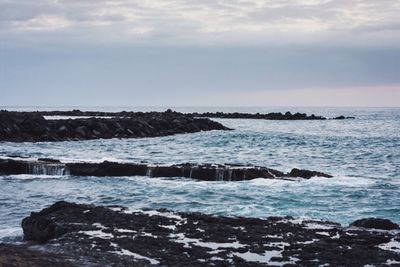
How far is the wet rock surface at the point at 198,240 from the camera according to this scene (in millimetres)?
13562

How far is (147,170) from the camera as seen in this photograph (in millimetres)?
32562

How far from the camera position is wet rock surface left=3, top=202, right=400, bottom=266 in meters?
13.6

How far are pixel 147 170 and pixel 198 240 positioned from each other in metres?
17.4

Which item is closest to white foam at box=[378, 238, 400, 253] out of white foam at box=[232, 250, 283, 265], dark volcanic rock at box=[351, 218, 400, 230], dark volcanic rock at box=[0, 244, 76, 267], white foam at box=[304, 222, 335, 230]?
dark volcanic rock at box=[351, 218, 400, 230]

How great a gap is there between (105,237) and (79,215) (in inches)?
112

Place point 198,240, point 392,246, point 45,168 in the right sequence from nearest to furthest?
point 392,246 → point 198,240 → point 45,168

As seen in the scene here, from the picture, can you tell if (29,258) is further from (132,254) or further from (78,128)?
(78,128)

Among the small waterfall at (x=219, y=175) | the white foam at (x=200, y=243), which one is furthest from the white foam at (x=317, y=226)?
the small waterfall at (x=219, y=175)

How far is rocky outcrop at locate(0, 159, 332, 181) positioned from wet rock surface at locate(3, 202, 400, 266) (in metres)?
12.0

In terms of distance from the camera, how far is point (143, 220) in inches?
704

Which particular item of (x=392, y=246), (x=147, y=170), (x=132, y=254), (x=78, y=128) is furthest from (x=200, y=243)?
(x=78, y=128)

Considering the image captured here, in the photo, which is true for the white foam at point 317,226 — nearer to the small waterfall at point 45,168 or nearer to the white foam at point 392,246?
the white foam at point 392,246

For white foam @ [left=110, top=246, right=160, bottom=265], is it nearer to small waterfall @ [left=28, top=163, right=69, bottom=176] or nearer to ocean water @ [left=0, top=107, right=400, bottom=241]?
ocean water @ [left=0, top=107, right=400, bottom=241]

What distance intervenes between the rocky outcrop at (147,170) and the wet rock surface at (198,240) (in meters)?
12.0
